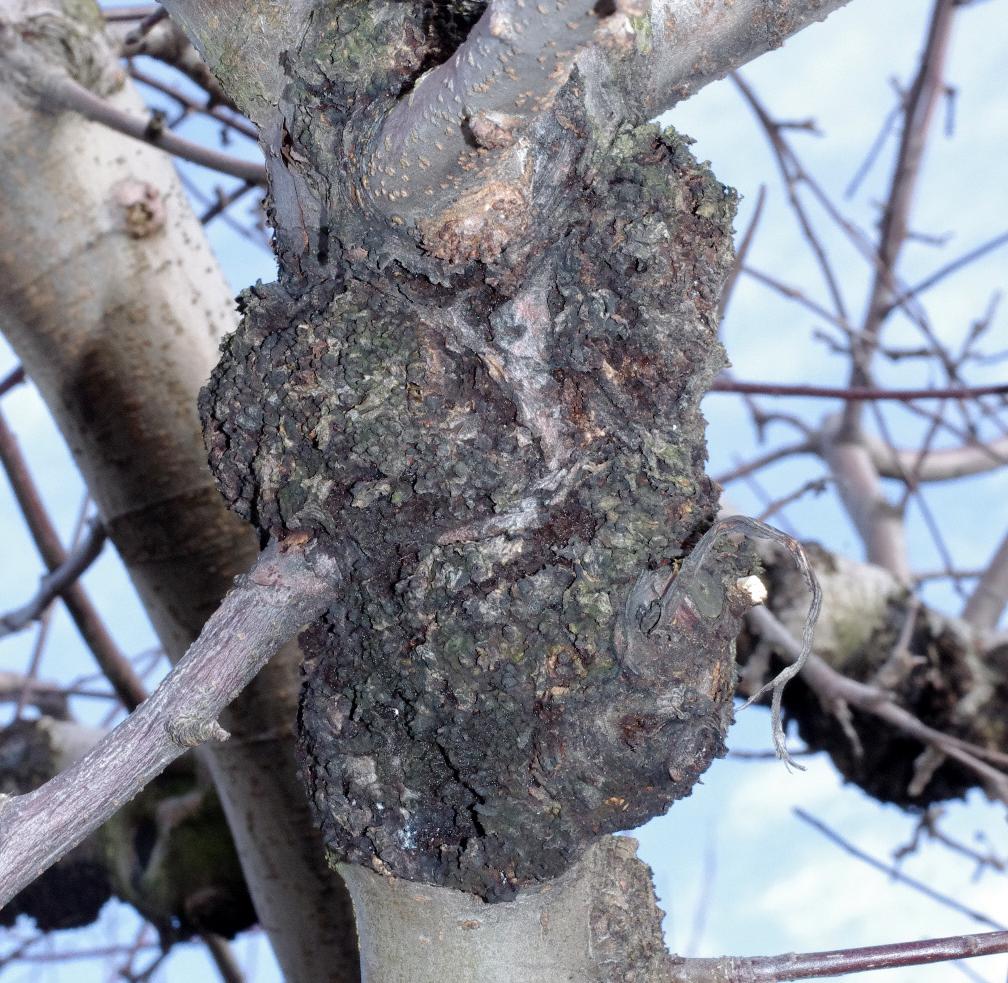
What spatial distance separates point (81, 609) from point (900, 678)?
1.20 m

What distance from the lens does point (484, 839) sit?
60 centimetres

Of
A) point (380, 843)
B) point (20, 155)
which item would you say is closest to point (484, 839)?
point (380, 843)

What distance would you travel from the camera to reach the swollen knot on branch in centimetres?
53

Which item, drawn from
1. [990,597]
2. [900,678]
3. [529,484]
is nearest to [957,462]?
[990,597]

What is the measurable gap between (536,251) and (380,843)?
35 centimetres

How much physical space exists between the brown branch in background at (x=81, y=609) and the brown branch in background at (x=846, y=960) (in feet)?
3.55

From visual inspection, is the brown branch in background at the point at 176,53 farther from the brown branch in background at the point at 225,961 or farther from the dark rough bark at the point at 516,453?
the brown branch in background at the point at 225,961

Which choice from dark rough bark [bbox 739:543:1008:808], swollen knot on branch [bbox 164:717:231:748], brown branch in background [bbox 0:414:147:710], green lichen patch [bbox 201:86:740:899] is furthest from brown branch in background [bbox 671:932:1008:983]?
brown branch in background [bbox 0:414:147:710]

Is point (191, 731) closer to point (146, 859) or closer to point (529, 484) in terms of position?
point (529, 484)

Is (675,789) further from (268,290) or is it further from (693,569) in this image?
(268,290)

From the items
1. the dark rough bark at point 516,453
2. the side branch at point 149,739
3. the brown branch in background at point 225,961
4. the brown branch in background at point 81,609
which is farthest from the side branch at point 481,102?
the brown branch in background at point 225,961

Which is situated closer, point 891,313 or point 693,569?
point 693,569

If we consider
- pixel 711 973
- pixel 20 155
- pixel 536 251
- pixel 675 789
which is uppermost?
pixel 20 155

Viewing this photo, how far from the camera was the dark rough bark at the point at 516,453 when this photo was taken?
0.57 meters
